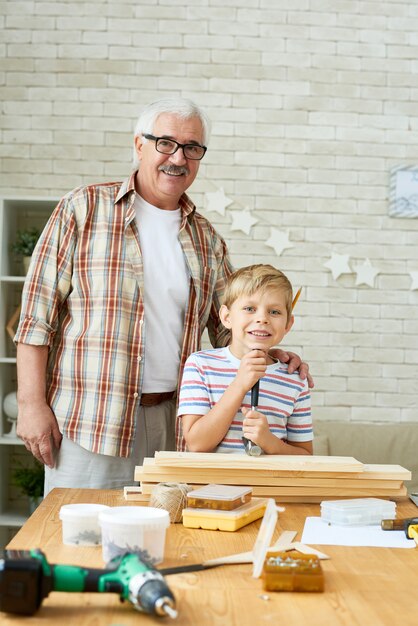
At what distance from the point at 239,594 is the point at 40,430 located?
1336 millimetres

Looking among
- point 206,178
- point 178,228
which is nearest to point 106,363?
point 178,228

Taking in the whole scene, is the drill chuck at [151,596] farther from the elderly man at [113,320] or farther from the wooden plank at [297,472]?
the elderly man at [113,320]

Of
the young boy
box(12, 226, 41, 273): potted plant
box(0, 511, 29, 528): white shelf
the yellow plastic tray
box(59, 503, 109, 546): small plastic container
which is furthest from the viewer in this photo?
box(12, 226, 41, 273): potted plant

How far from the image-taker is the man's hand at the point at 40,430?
233 cm

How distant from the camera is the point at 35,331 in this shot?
7.79 feet

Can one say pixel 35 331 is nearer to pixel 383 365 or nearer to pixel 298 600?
pixel 298 600

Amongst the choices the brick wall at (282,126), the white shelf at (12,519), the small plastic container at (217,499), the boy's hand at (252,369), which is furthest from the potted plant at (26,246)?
the small plastic container at (217,499)

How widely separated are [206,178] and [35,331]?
2189 millimetres

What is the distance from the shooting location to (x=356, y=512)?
1.54 metres

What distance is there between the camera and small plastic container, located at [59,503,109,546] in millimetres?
A: 1310

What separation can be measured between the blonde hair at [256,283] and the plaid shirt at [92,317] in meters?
0.38

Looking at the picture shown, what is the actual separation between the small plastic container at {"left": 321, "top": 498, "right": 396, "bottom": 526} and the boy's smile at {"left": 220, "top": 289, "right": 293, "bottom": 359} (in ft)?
1.86

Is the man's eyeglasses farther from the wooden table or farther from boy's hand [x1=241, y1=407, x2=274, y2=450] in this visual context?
the wooden table

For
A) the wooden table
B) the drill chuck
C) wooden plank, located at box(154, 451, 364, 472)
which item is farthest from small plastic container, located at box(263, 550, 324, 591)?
wooden plank, located at box(154, 451, 364, 472)
